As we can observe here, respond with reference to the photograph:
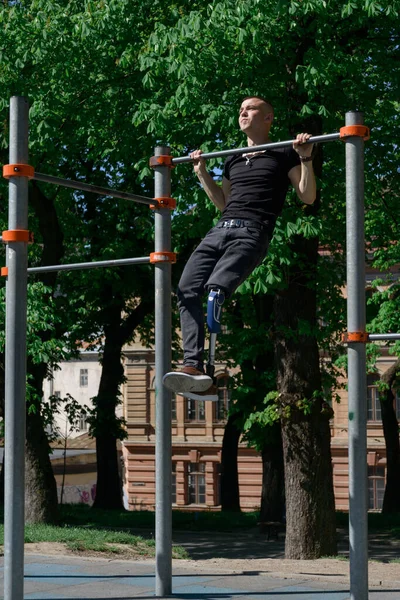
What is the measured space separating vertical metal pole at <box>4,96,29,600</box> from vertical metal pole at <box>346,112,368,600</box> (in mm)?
2154

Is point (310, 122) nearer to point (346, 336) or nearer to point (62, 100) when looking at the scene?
point (62, 100)

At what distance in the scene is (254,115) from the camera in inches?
281

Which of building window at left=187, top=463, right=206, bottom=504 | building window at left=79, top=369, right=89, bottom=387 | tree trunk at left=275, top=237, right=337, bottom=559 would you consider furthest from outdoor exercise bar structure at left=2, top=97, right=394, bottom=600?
building window at left=79, top=369, right=89, bottom=387

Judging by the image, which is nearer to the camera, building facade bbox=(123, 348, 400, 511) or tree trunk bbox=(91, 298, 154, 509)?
tree trunk bbox=(91, 298, 154, 509)

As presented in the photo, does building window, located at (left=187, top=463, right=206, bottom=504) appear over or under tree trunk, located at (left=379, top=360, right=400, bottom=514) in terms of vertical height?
under

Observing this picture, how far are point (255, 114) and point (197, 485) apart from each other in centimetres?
4532

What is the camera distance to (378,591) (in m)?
8.64

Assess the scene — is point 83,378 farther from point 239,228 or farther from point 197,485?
point 239,228

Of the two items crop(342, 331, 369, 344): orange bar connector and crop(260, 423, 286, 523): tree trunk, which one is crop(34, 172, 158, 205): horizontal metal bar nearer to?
crop(342, 331, 369, 344): orange bar connector

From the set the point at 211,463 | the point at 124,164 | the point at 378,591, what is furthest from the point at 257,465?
the point at 378,591

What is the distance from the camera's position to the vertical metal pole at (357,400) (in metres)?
6.63

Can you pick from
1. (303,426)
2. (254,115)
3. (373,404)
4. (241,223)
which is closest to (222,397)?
(373,404)

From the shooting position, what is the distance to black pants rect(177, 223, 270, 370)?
6.66 m

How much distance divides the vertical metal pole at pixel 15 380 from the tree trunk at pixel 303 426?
819 cm
